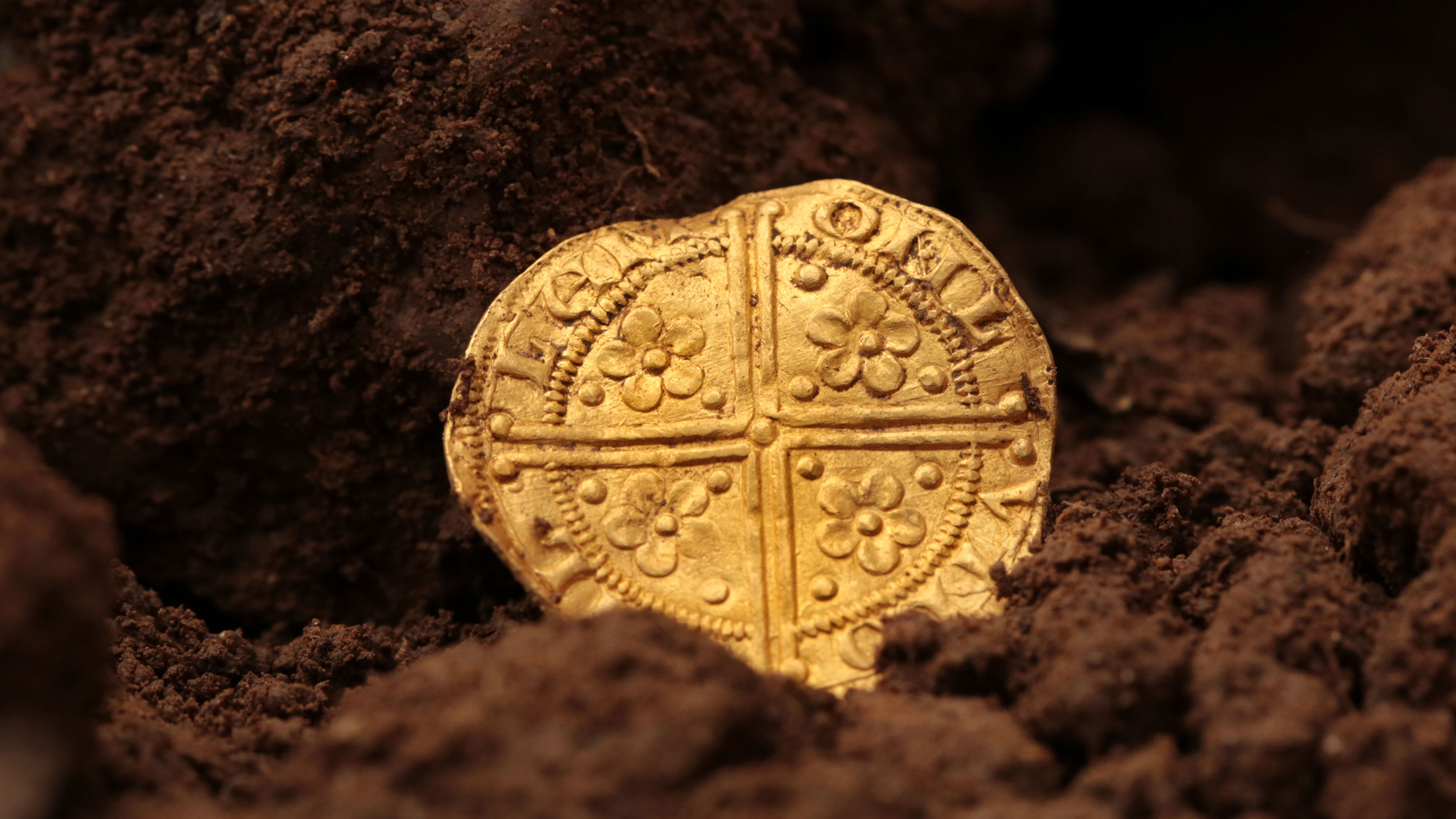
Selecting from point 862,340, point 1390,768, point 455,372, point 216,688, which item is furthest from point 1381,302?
point 216,688

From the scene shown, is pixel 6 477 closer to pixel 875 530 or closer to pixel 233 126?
pixel 233 126

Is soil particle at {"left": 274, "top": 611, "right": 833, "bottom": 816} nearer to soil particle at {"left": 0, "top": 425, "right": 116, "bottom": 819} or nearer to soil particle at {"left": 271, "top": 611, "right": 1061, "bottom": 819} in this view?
soil particle at {"left": 271, "top": 611, "right": 1061, "bottom": 819}

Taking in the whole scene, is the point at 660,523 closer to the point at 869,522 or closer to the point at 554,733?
the point at 869,522

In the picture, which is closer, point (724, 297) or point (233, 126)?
point (724, 297)

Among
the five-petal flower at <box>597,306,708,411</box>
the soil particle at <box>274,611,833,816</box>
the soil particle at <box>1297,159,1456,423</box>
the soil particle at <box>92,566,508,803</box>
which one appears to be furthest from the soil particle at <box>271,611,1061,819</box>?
the soil particle at <box>1297,159,1456,423</box>

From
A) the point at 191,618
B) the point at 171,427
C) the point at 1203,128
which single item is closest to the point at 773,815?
the point at 191,618


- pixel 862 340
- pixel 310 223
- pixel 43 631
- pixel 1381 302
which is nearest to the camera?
pixel 43 631

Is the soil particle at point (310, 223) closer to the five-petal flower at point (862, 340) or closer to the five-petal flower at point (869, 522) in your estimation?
the five-petal flower at point (862, 340)

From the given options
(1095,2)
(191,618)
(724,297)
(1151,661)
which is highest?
(1095,2)
